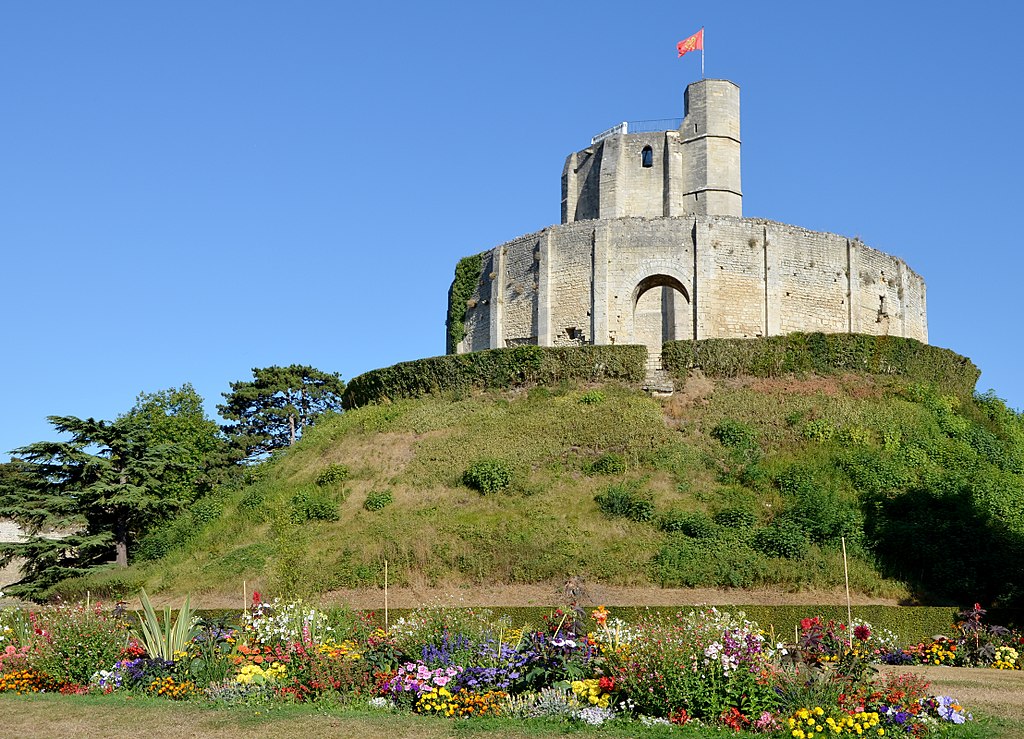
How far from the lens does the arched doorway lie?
3666cm

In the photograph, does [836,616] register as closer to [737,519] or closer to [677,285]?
[737,519]

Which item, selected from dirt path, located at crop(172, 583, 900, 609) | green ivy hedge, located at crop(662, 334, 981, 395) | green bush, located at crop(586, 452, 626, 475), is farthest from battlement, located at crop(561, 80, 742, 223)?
Answer: dirt path, located at crop(172, 583, 900, 609)

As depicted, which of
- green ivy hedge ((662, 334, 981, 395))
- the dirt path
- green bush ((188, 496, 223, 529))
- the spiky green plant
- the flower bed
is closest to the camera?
the flower bed

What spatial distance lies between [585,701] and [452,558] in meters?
11.7

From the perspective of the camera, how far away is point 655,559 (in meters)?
20.9

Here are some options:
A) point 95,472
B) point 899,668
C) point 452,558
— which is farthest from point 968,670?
point 95,472

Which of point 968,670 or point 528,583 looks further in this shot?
point 528,583

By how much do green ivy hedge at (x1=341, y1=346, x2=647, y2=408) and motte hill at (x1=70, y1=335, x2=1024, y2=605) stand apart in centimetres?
6

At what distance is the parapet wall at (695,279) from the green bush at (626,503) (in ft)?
39.3

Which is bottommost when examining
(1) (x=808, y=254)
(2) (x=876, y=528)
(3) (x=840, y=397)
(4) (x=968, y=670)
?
(4) (x=968, y=670)

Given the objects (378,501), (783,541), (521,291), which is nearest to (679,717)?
(783,541)

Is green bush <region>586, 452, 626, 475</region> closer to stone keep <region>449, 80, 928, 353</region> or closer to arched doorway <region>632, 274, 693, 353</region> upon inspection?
stone keep <region>449, 80, 928, 353</region>

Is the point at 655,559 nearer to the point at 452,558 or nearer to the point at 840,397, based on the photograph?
the point at 452,558

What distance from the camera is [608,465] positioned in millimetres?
24766
